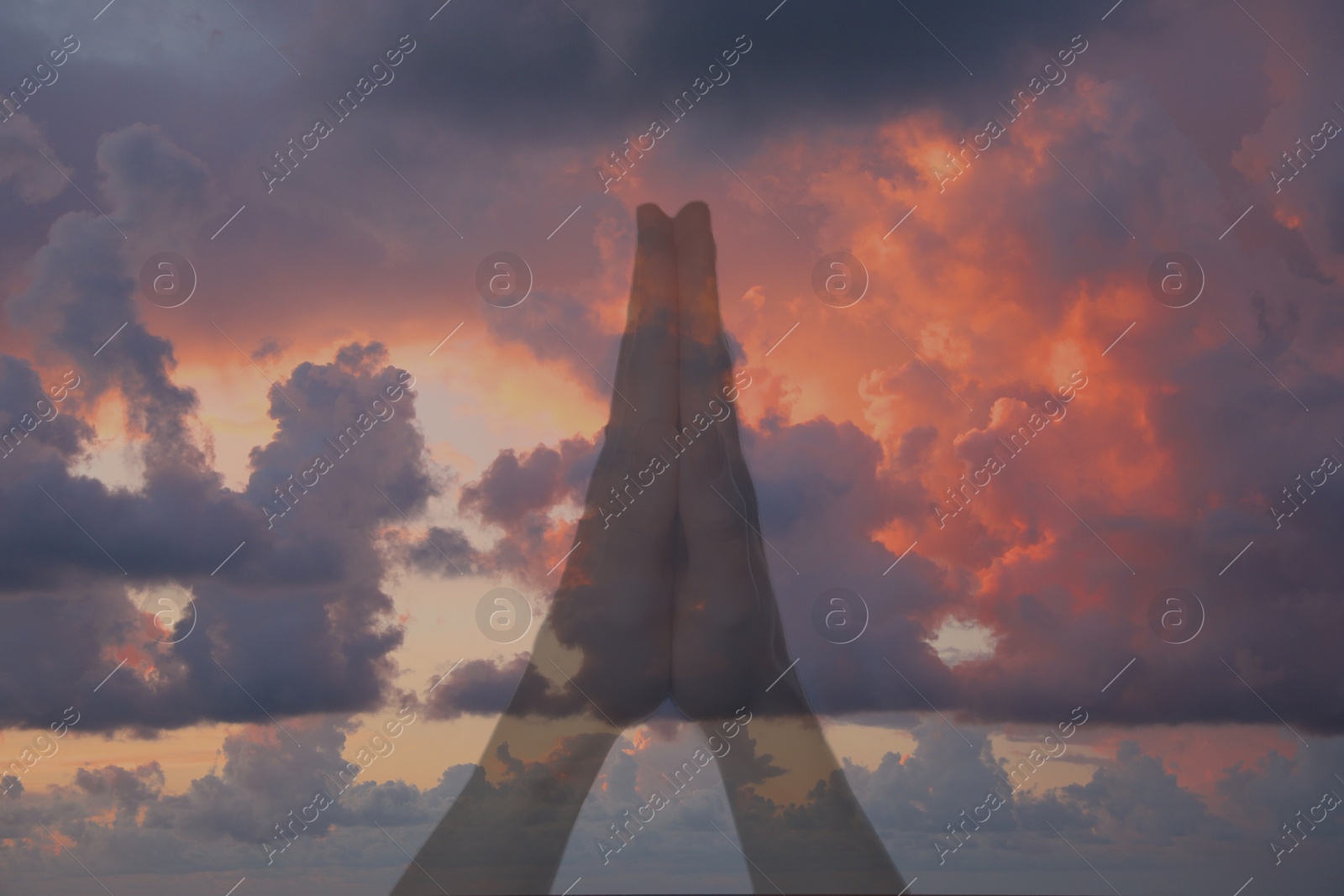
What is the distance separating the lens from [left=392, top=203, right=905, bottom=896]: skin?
34.1ft

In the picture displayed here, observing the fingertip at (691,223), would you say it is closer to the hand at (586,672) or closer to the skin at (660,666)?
the skin at (660,666)

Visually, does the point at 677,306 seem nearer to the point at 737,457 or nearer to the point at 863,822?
the point at 737,457

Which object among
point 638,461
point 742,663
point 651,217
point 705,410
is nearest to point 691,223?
point 651,217

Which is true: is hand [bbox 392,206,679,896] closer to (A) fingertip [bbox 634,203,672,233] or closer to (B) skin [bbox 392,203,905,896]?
(B) skin [bbox 392,203,905,896]

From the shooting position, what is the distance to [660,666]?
35.3 feet

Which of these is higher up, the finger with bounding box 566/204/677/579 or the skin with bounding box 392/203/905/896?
the finger with bounding box 566/204/677/579

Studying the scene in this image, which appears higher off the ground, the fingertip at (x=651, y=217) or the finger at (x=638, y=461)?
the fingertip at (x=651, y=217)

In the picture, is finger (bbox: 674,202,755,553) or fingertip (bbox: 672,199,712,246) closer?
finger (bbox: 674,202,755,553)

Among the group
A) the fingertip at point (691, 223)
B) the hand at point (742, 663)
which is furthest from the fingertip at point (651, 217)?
the hand at point (742, 663)

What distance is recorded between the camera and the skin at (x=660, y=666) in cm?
1040

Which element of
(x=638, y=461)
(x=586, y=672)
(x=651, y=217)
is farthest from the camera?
(x=651, y=217)

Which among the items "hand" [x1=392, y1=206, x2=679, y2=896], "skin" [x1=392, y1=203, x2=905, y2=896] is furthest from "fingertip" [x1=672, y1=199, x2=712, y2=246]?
"hand" [x1=392, y1=206, x2=679, y2=896]

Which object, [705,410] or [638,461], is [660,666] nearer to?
[638,461]

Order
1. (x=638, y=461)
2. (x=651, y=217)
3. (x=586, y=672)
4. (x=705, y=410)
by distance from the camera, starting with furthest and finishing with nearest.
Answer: (x=651, y=217), (x=705, y=410), (x=586, y=672), (x=638, y=461)
